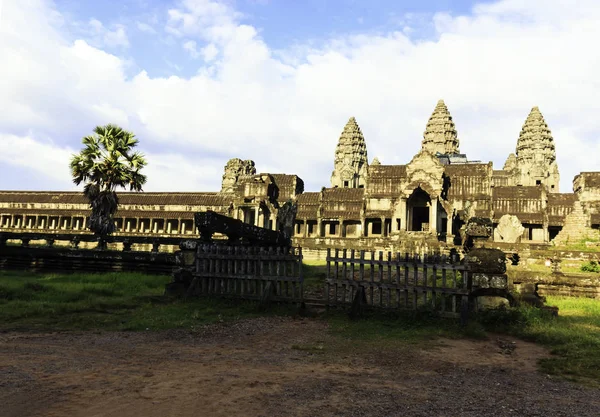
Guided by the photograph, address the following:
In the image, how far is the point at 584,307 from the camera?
40.7 ft

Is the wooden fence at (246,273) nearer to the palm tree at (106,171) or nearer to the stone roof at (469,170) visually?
the palm tree at (106,171)

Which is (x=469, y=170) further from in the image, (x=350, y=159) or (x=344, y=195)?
(x=350, y=159)

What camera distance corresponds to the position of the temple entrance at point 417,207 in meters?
42.5

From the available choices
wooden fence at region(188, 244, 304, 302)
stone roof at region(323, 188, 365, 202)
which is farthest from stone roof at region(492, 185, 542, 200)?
wooden fence at region(188, 244, 304, 302)

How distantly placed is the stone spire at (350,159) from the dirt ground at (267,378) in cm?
6819

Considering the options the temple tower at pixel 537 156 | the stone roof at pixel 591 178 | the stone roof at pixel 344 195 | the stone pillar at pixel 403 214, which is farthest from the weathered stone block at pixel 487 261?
the temple tower at pixel 537 156

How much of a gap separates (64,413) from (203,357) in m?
2.66

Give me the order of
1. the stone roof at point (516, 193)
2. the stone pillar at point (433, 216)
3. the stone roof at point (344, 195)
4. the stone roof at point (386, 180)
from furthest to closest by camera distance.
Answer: the stone roof at point (344, 195) < the stone roof at point (386, 180) < the stone roof at point (516, 193) < the stone pillar at point (433, 216)

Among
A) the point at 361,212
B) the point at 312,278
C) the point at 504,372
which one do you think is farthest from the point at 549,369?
the point at 361,212

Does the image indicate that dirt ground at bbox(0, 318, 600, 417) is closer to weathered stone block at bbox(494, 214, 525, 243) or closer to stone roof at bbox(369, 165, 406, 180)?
weathered stone block at bbox(494, 214, 525, 243)

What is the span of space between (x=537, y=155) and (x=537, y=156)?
0.19 m

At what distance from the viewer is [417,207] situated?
46.7 metres

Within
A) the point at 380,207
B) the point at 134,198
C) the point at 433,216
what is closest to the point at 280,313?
the point at 433,216

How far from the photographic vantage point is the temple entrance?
4253 centimetres
